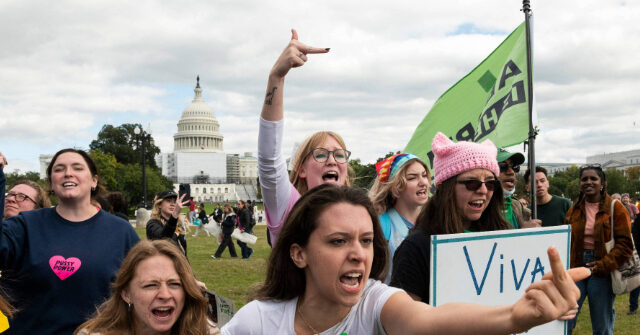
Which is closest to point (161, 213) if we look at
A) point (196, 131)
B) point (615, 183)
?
point (615, 183)

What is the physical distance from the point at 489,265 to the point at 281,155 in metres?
1.08

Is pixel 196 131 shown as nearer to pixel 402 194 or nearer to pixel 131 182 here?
pixel 131 182

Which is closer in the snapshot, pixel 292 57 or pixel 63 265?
pixel 292 57

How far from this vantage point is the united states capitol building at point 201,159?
440 feet

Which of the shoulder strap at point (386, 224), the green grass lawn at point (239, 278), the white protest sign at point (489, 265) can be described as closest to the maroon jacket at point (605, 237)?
the green grass lawn at point (239, 278)

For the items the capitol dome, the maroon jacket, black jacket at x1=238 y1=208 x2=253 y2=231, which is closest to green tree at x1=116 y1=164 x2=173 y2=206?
black jacket at x1=238 y1=208 x2=253 y2=231

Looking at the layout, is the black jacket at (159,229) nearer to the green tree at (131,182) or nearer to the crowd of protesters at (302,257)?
the crowd of protesters at (302,257)

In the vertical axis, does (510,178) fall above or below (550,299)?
above

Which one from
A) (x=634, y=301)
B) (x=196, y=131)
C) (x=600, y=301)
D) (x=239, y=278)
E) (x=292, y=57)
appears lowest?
(x=239, y=278)

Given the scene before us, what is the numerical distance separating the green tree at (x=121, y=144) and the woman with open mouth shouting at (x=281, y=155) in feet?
246

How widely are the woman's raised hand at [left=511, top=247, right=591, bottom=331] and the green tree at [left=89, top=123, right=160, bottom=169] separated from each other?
76751 millimetres

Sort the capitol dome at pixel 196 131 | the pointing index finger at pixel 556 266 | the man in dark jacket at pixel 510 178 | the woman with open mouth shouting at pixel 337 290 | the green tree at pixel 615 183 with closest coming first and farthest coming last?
the pointing index finger at pixel 556 266
the woman with open mouth shouting at pixel 337 290
the man in dark jacket at pixel 510 178
the green tree at pixel 615 183
the capitol dome at pixel 196 131

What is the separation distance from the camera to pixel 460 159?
284 centimetres

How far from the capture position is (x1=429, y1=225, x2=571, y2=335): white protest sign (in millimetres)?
2342
